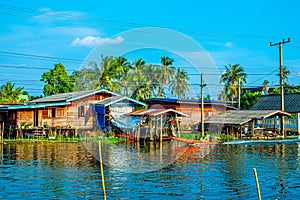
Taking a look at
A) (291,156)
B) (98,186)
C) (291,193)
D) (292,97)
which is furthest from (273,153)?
(292,97)

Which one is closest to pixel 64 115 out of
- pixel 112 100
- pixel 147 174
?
pixel 112 100

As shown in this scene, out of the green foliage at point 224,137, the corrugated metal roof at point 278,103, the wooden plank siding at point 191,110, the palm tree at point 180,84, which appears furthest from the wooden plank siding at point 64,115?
the corrugated metal roof at point 278,103

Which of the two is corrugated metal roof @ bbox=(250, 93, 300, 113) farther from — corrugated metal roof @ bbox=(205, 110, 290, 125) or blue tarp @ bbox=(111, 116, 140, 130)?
blue tarp @ bbox=(111, 116, 140, 130)

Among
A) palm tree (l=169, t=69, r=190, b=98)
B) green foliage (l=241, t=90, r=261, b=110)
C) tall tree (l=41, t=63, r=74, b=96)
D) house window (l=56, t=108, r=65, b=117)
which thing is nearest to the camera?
palm tree (l=169, t=69, r=190, b=98)

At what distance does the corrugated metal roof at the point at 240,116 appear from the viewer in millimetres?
28334

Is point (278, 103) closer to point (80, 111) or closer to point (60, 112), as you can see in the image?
point (80, 111)

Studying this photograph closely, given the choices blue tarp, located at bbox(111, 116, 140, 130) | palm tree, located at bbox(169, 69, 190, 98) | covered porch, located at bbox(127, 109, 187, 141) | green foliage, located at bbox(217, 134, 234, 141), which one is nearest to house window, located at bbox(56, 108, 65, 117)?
blue tarp, located at bbox(111, 116, 140, 130)

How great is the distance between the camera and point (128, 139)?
2711 centimetres

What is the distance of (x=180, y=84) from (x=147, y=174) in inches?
199

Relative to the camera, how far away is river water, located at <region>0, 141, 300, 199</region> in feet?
35.0

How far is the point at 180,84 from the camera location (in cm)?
1712

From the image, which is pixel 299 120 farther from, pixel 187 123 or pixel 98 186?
pixel 98 186

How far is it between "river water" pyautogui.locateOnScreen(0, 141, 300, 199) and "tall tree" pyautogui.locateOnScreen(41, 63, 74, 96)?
22.4 metres

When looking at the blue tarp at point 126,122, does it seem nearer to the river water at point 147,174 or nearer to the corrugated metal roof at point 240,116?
the corrugated metal roof at point 240,116
